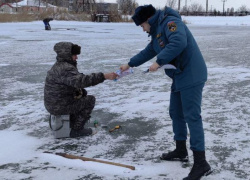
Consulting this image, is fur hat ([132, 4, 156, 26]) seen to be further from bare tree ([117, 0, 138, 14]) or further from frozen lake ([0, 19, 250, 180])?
bare tree ([117, 0, 138, 14])

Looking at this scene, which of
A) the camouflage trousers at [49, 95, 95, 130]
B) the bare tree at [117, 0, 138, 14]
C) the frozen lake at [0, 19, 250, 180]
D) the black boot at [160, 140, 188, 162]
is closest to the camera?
the frozen lake at [0, 19, 250, 180]

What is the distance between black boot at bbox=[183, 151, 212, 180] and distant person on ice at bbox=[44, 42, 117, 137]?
1243 mm

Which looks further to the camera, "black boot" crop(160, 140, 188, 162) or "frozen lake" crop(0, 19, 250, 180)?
"black boot" crop(160, 140, 188, 162)

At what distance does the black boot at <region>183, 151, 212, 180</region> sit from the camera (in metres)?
3.07

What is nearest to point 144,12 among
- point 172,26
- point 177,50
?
point 172,26

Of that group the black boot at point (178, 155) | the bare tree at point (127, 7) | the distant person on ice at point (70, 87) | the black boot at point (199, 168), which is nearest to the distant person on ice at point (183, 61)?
the black boot at point (199, 168)

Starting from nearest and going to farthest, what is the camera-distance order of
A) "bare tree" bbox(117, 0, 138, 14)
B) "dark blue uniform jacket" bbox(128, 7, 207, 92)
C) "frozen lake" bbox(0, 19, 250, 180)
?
"dark blue uniform jacket" bbox(128, 7, 207, 92) < "frozen lake" bbox(0, 19, 250, 180) < "bare tree" bbox(117, 0, 138, 14)

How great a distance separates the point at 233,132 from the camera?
13.9 feet

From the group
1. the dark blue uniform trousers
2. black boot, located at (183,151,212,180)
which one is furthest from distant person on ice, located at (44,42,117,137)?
black boot, located at (183,151,212,180)

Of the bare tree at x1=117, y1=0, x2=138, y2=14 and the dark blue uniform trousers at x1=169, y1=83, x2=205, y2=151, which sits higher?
the bare tree at x1=117, y1=0, x2=138, y2=14

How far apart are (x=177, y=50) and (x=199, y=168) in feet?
3.59

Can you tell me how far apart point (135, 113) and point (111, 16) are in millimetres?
43439

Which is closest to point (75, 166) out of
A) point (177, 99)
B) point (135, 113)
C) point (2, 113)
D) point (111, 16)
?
point (177, 99)

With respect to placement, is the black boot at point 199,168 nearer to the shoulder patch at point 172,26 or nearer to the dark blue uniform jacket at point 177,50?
the dark blue uniform jacket at point 177,50
